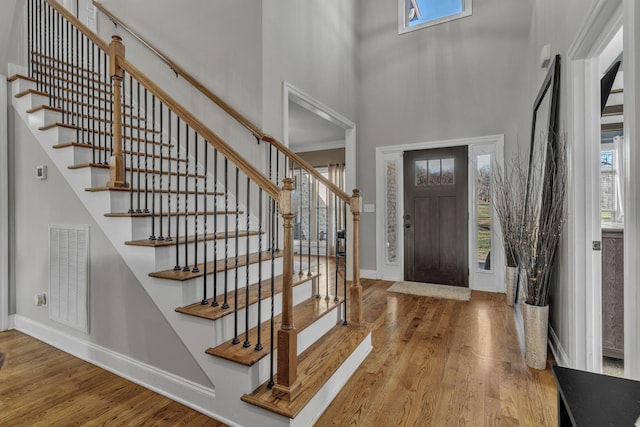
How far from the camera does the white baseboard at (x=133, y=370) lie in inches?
71.3

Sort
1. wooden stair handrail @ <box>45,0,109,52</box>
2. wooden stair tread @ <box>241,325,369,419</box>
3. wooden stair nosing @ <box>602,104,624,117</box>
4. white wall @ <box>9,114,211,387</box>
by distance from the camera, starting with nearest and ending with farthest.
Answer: wooden stair tread @ <box>241,325,369,419</box> < white wall @ <box>9,114,211,387</box> < wooden stair handrail @ <box>45,0,109,52</box> < wooden stair nosing @ <box>602,104,624,117</box>

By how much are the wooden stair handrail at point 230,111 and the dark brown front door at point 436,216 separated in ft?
6.54

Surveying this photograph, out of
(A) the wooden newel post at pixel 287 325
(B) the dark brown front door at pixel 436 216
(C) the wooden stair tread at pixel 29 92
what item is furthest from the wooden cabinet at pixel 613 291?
(C) the wooden stair tread at pixel 29 92

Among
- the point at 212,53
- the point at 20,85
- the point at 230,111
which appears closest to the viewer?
the point at 20,85

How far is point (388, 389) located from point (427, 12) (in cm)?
494

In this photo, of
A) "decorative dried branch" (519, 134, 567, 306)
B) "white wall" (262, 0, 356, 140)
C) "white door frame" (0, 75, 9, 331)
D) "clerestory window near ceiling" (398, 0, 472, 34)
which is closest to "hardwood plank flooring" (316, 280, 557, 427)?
"decorative dried branch" (519, 134, 567, 306)

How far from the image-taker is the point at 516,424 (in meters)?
1.67

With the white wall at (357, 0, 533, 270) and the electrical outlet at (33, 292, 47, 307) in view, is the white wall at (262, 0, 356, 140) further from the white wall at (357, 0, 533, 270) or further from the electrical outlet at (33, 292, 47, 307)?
the electrical outlet at (33, 292, 47, 307)

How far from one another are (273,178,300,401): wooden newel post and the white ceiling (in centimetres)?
333

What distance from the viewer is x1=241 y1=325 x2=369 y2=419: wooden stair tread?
155 centimetres

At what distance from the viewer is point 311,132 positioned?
649 cm

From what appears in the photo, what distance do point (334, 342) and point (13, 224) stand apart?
3092 millimetres

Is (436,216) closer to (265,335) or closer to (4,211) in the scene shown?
(265,335)

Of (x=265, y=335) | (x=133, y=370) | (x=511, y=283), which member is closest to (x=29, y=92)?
(x=133, y=370)
